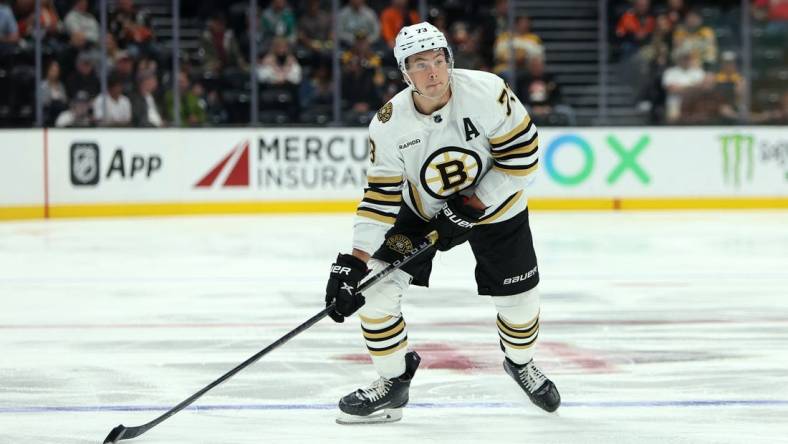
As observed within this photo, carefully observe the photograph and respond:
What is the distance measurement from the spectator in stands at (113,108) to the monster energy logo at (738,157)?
5290 millimetres

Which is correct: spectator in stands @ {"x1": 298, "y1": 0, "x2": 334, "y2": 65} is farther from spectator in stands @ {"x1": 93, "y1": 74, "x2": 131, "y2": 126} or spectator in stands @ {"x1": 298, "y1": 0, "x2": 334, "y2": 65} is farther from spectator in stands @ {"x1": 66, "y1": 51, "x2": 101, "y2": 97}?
spectator in stands @ {"x1": 66, "y1": 51, "x2": 101, "y2": 97}

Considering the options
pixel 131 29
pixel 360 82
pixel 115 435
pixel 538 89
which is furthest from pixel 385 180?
pixel 538 89

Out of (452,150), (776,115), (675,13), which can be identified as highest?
(675,13)

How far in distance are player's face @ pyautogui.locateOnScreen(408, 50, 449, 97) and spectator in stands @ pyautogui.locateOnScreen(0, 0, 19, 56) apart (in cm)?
811

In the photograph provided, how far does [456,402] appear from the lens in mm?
4023

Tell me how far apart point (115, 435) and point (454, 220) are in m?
1.13

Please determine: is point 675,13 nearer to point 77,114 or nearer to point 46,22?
point 77,114

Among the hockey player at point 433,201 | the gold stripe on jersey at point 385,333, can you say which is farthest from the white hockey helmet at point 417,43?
the gold stripe on jersey at point 385,333

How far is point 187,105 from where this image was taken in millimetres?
11359

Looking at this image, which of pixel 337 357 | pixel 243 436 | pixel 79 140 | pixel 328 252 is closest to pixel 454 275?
pixel 328 252

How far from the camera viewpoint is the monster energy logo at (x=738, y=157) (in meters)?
11.5

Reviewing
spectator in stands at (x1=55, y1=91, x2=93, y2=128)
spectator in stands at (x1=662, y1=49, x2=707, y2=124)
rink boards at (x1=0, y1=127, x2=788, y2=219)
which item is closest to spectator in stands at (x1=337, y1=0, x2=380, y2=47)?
rink boards at (x1=0, y1=127, x2=788, y2=219)

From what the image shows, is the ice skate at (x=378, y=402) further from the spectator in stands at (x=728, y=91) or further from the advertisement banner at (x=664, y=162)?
the spectator in stands at (x=728, y=91)

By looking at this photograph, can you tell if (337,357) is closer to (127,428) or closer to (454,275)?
(127,428)
